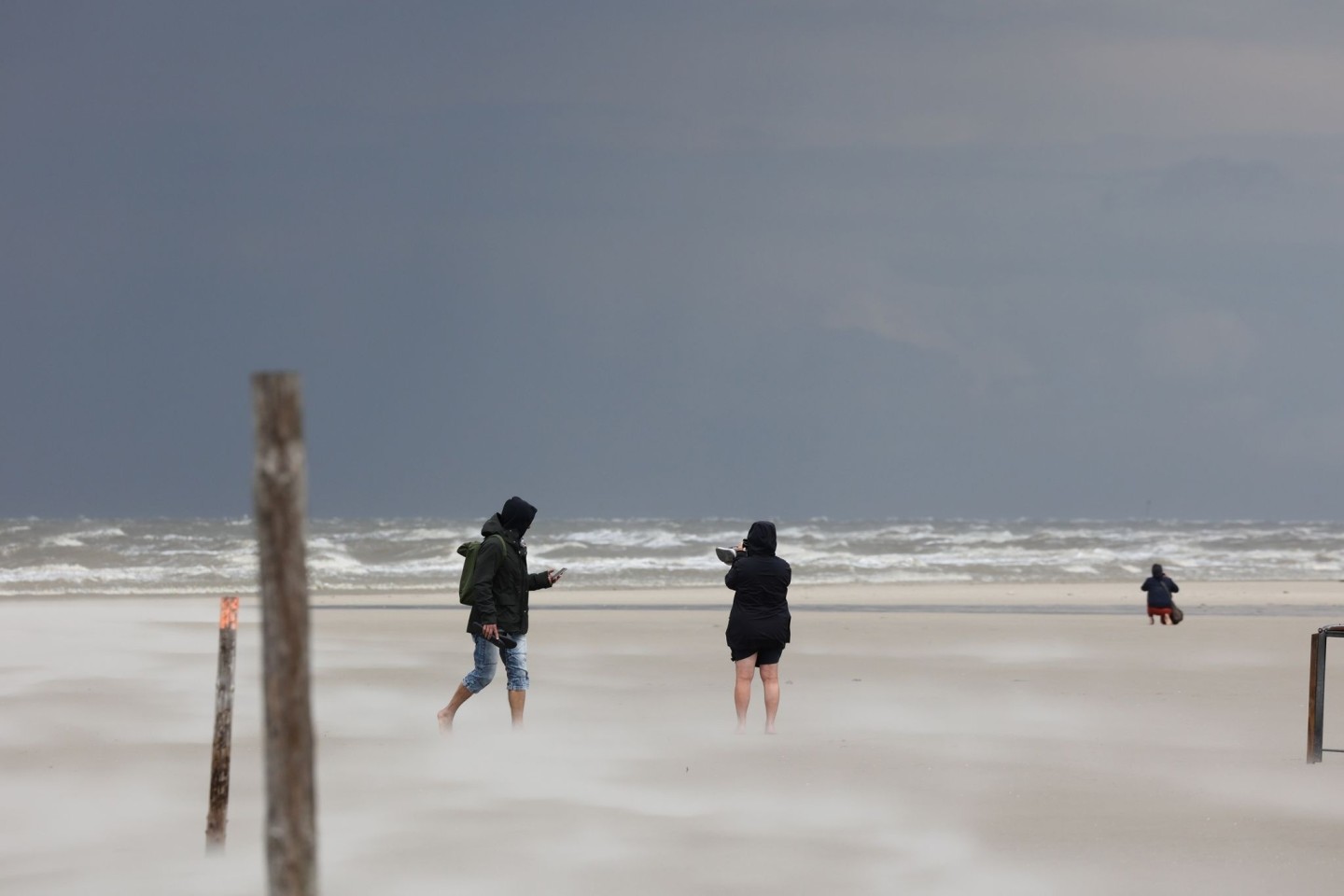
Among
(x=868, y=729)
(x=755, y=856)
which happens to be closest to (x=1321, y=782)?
(x=868, y=729)

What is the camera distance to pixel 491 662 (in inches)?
406

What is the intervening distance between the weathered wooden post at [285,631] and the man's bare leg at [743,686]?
6485 millimetres

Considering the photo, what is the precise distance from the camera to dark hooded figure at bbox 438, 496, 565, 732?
396 inches

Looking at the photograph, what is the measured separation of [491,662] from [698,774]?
181cm

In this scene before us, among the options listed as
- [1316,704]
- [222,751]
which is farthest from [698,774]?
[1316,704]

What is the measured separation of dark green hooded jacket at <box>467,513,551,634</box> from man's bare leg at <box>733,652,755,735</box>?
64.1 inches

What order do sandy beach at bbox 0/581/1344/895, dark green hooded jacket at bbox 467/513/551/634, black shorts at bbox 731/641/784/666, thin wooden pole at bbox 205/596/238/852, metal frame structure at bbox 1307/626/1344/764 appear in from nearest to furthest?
1. sandy beach at bbox 0/581/1344/895
2. thin wooden pole at bbox 205/596/238/852
3. metal frame structure at bbox 1307/626/1344/764
4. dark green hooded jacket at bbox 467/513/551/634
5. black shorts at bbox 731/641/784/666

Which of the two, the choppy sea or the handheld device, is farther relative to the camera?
the choppy sea

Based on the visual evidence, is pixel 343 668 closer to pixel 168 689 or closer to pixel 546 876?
pixel 168 689

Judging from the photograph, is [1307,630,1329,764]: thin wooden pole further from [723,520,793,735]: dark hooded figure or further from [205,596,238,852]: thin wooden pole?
[205,596,238,852]: thin wooden pole

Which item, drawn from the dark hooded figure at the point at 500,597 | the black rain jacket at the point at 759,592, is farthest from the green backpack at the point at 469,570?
the black rain jacket at the point at 759,592

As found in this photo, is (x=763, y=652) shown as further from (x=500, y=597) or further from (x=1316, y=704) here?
(x=1316, y=704)

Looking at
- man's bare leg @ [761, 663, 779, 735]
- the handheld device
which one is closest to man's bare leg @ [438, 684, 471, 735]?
the handheld device

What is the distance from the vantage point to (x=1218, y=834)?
26.0ft
